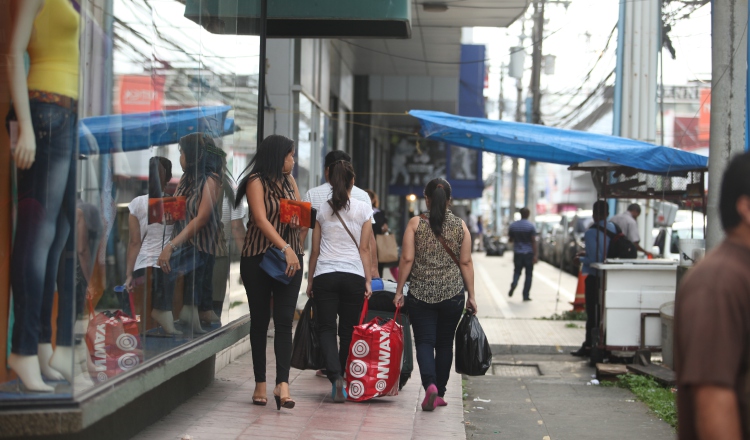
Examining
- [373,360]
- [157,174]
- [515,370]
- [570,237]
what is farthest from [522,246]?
[157,174]

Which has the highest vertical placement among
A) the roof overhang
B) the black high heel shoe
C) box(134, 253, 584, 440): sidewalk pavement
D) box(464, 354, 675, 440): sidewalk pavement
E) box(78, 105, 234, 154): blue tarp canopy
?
the roof overhang

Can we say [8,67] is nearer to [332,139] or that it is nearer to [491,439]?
[491,439]

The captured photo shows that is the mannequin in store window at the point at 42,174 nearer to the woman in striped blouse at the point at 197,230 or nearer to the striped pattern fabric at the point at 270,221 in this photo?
the woman in striped blouse at the point at 197,230

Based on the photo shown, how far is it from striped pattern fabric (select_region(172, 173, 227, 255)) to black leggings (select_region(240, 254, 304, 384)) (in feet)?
1.07

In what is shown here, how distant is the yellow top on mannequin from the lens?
3932 mm

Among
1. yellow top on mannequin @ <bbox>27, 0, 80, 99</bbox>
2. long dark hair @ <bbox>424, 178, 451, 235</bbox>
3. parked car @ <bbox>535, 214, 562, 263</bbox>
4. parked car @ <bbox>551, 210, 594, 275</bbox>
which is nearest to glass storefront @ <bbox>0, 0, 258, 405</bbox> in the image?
yellow top on mannequin @ <bbox>27, 0, 80, 99</bbox>

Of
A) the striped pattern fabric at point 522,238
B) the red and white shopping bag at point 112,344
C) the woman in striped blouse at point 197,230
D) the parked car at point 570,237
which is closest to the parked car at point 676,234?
the striped pattern fabric at point 522,238

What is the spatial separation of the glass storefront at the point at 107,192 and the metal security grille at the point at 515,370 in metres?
4.55

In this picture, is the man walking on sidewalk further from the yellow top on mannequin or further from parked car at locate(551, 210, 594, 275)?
the yellow top on mannequin

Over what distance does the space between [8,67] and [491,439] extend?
425 cm

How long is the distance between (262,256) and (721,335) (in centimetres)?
403

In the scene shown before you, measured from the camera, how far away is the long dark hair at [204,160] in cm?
575

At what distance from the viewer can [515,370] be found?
10508 mm

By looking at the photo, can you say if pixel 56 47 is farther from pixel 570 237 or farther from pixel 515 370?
pixel 570 237
